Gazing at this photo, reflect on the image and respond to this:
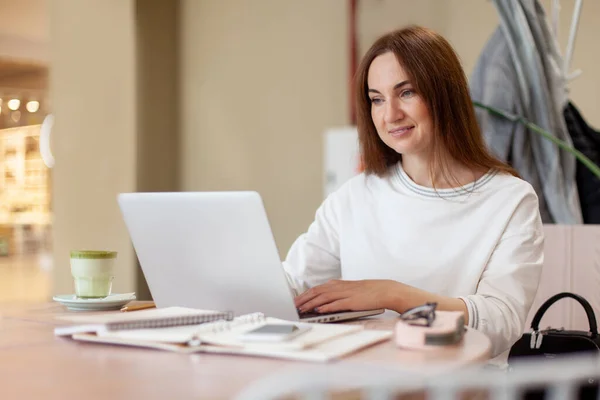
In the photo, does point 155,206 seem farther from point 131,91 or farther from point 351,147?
point 131,91

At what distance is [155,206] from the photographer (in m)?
1.31

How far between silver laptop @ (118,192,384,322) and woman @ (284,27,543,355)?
25 cm

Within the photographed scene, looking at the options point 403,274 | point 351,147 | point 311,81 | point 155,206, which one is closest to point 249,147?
point 311,81

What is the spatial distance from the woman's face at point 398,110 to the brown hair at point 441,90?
2cm

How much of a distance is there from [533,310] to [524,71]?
2.78 ft

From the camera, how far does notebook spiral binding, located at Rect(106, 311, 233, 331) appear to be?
112 centimetres

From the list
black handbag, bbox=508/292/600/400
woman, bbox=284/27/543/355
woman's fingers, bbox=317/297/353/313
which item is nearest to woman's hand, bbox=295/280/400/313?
woman's fingers, bbox=317/297/353/313

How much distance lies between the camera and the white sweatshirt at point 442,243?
146cm

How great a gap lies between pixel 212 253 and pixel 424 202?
0.63 meters

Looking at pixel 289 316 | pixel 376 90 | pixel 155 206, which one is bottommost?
pixel 289 316

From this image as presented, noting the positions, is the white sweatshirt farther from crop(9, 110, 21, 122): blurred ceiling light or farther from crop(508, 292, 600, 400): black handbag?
crop(9, 110, 21, 122): blurred ceiling light

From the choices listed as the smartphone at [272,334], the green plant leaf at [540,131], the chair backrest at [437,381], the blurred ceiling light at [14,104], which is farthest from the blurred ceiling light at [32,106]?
the chair backrest at [437,381]

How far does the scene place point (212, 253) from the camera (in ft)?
4.18

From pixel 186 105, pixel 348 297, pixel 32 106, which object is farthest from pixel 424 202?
pixel 32 106
